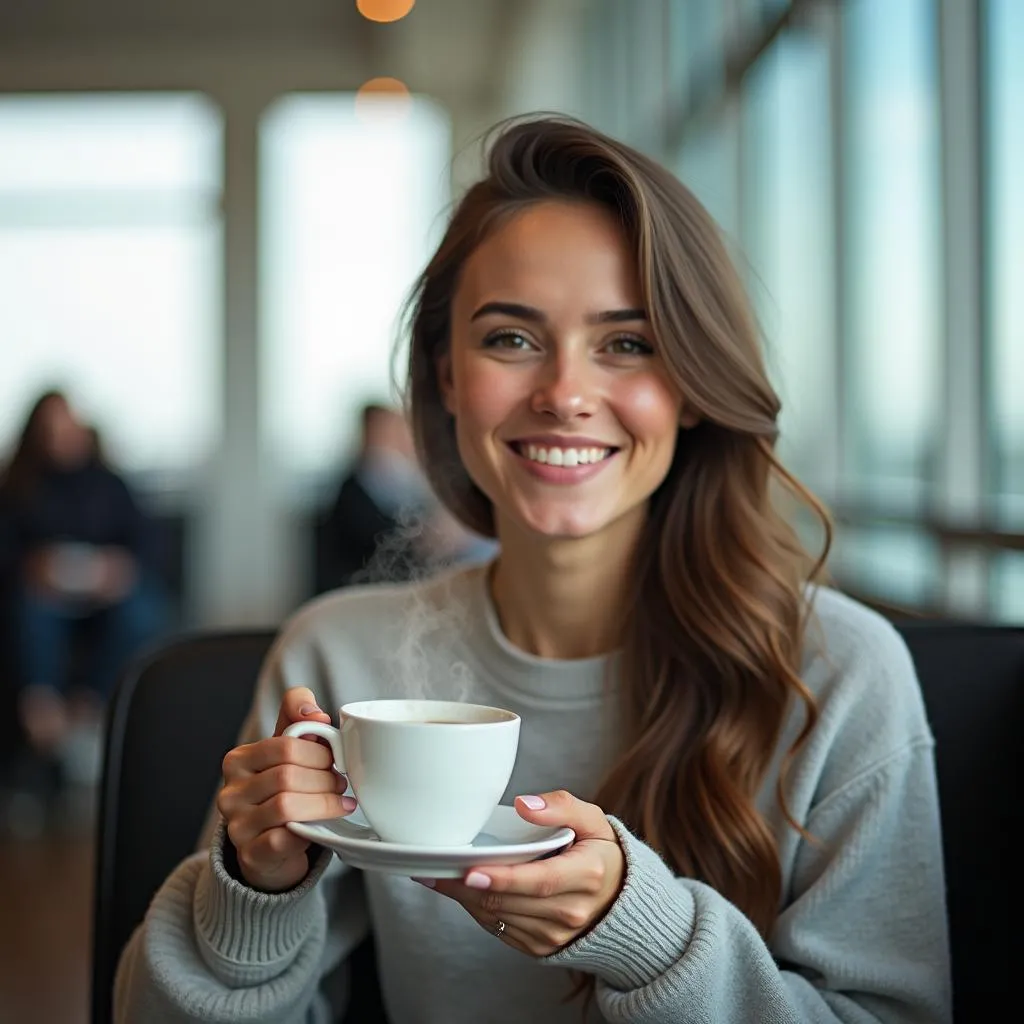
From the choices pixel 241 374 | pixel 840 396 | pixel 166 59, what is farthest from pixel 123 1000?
pixel 166 59

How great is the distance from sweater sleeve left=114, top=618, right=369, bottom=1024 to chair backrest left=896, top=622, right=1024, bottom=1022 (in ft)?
1.85

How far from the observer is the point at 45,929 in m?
3.58

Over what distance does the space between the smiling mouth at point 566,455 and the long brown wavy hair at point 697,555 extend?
0.09m

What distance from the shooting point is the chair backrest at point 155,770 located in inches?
54.3

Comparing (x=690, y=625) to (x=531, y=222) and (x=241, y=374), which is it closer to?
(x=531, y=222)

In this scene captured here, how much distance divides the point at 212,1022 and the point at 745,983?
415 mm

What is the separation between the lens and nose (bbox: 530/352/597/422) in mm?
1261

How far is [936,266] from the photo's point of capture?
3.14 m

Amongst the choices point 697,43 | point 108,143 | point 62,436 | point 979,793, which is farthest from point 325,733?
point 108,143

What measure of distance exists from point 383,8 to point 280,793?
6434 mm

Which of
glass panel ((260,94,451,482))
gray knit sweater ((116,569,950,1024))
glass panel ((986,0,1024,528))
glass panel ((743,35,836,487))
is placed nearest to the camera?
gray knit sweater ((116,569,950,1024))

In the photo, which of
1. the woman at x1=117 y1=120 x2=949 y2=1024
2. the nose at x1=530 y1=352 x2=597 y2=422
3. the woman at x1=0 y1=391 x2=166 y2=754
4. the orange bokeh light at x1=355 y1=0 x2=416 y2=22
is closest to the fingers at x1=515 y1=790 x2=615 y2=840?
the woman at x1=117 y1=120 x2=949 y2=1024

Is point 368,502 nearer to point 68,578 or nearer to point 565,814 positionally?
point 68,578

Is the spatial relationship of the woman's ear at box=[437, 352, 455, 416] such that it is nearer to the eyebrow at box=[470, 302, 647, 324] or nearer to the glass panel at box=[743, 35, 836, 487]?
the eyebrow at box=[470, 302, 647, 324]
